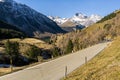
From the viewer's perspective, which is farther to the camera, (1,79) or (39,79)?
(1,79)

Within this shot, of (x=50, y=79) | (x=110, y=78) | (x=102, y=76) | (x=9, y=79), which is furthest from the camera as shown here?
(x=9, y=79)

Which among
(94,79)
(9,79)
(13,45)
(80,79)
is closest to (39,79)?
(9,79)

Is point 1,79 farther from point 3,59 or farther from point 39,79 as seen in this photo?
point 3,59

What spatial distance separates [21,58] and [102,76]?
17560cm

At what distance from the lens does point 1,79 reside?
108 ft

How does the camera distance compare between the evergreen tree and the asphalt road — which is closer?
the asphalt road

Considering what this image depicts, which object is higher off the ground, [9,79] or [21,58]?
[9,79]

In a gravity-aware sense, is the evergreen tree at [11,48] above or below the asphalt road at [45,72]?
below

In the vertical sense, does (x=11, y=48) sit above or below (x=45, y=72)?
below

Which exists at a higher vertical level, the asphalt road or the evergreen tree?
the asphalt road

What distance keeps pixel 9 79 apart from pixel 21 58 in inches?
6472

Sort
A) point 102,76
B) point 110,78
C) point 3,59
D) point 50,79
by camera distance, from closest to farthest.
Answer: point 110,78, point 102,76, point 50,79, point 3,59

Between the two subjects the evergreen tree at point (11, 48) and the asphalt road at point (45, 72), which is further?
the evergreen tree at point (11, 48)

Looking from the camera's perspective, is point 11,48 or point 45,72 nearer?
point 45,72
